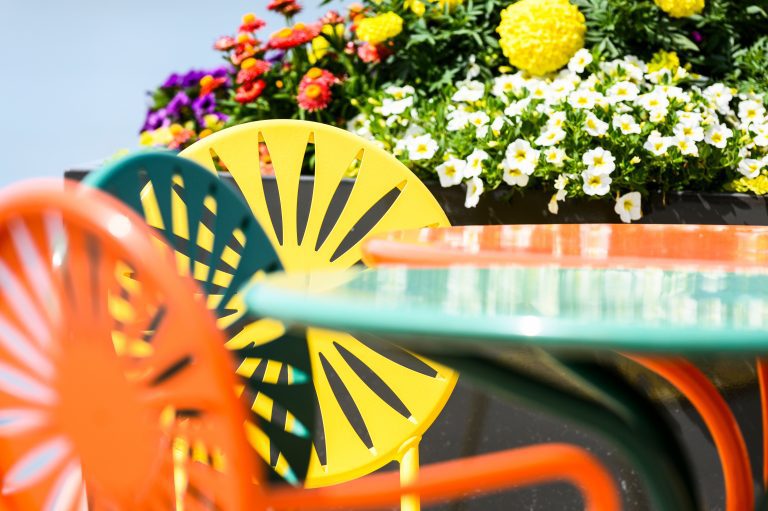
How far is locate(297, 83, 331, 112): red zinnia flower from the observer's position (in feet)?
10.3

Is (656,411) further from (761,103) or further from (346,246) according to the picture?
(761,103)

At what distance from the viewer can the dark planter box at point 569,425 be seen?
7.96 ft

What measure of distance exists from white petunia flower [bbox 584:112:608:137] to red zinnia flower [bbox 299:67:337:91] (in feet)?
2.95

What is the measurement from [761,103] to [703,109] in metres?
0.18

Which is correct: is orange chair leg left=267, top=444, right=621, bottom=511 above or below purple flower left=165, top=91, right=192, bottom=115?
below

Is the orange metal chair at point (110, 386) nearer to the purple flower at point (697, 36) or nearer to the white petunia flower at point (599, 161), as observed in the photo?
the white petunia flower at point (599, 161)

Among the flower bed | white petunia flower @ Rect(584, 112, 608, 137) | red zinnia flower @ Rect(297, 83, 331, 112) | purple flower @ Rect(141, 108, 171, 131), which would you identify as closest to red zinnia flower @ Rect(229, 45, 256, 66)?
the flower bed

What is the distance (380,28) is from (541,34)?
494mm

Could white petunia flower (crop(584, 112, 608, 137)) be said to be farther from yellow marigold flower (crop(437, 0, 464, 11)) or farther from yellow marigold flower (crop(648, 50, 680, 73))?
yellow marigold flower (crop(437, 0, 464, 11))

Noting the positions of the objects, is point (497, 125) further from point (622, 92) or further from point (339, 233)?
point (339, 233)

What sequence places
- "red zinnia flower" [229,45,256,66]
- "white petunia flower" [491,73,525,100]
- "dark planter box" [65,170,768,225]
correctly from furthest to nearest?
"red zinnia flower" [229,45,256,66] → "white petunia flower" [491,73,525,100] → "dark planter box" [65,170,768,225]

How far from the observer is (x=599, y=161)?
253cm

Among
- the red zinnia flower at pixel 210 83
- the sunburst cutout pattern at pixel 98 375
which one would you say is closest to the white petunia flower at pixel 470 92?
the red zinnia flower at pixel 210 83

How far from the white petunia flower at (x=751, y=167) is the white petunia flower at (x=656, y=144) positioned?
0.22m
